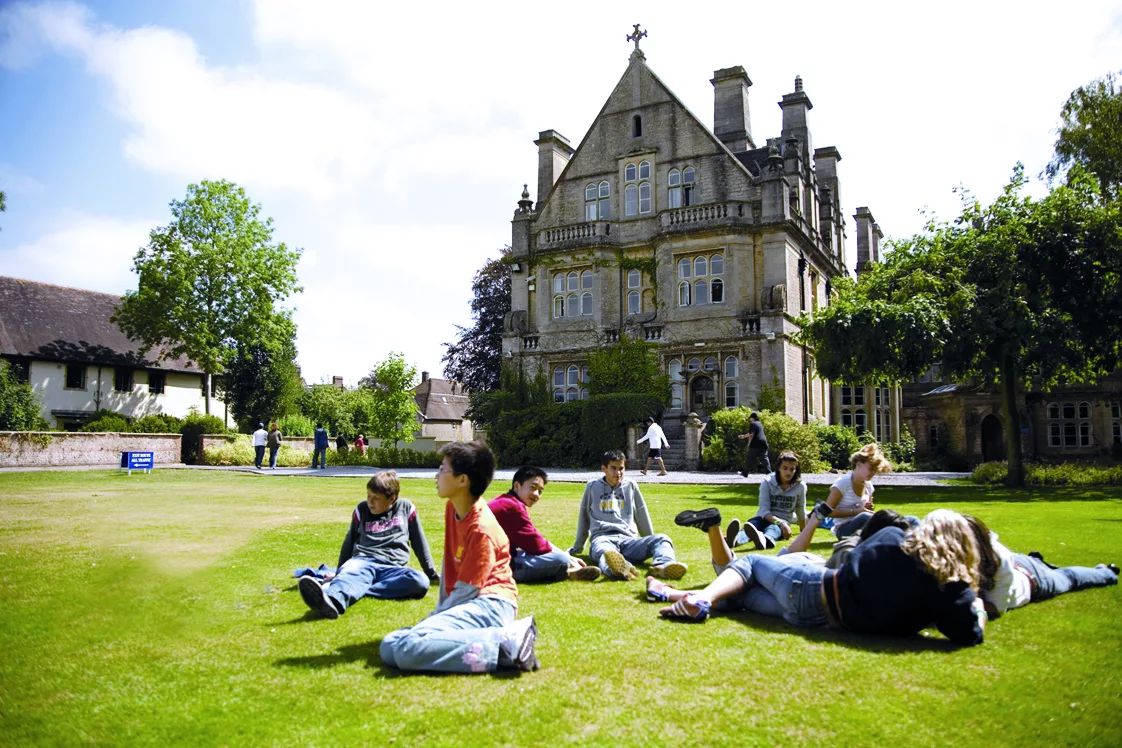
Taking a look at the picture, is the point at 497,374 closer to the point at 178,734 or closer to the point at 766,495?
the point at 766,495

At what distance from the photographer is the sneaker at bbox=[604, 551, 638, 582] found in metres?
7.61

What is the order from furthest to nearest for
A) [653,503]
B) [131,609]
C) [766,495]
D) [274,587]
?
[653,503]
[766,495]
[274,587]
[131,609]

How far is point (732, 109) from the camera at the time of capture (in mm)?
38219

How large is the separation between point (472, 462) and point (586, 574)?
2.88 m

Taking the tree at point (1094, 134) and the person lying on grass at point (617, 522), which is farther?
the tree at point (1094, 134)

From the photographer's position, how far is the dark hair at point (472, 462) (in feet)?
17.2

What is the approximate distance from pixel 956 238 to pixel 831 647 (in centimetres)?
1969

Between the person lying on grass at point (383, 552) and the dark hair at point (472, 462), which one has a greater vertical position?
the dark hair at point (472, 462)

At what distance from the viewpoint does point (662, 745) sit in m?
3.64

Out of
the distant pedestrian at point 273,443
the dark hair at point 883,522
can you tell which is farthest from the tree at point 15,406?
the dark hair at point 883,522

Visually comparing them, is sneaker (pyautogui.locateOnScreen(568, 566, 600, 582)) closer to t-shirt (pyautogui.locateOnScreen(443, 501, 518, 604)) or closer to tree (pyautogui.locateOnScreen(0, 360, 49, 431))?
t-shirt (pyautogui.locateOnScreen(443, 501, 518, 604))

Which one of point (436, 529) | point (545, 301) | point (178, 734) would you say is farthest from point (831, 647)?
point (545, 301)

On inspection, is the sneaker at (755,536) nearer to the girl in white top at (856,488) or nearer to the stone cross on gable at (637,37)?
the girl in white top at (856,488)

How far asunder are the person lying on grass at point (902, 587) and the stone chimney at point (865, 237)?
4352 cm
